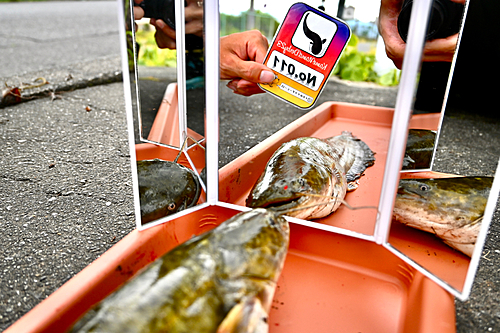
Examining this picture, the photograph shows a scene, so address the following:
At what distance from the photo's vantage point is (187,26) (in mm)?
1400

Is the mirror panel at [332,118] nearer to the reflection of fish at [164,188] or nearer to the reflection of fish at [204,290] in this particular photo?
the reflection of fish at [164,188]

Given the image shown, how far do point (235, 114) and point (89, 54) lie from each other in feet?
10.8

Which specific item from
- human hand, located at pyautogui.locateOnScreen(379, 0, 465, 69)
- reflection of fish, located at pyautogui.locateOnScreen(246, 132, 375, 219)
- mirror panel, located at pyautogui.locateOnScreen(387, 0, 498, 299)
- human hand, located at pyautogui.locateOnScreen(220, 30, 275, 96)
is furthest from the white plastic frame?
human hand, located at pyautogui.locateOnScreen(379, 0, 465, 69)

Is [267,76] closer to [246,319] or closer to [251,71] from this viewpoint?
[251,71]

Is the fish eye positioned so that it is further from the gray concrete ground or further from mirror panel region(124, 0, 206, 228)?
mirror panel region(124, 0, 206, 228)

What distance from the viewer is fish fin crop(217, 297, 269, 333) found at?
0.81 m

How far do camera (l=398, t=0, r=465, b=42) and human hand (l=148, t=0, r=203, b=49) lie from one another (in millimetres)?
705

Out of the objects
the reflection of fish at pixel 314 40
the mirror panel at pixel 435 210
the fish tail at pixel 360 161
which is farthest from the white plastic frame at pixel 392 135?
the fish tail at pixel 360 161

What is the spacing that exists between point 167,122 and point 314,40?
2.28 ft

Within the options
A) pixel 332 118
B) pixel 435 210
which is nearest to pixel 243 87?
pixel 435 210

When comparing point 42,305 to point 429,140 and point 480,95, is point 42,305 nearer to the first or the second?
point 429,140

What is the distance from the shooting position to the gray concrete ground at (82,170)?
1311 mm

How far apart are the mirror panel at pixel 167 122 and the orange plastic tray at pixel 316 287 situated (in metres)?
0.09

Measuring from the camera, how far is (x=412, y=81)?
1001 millimetres
